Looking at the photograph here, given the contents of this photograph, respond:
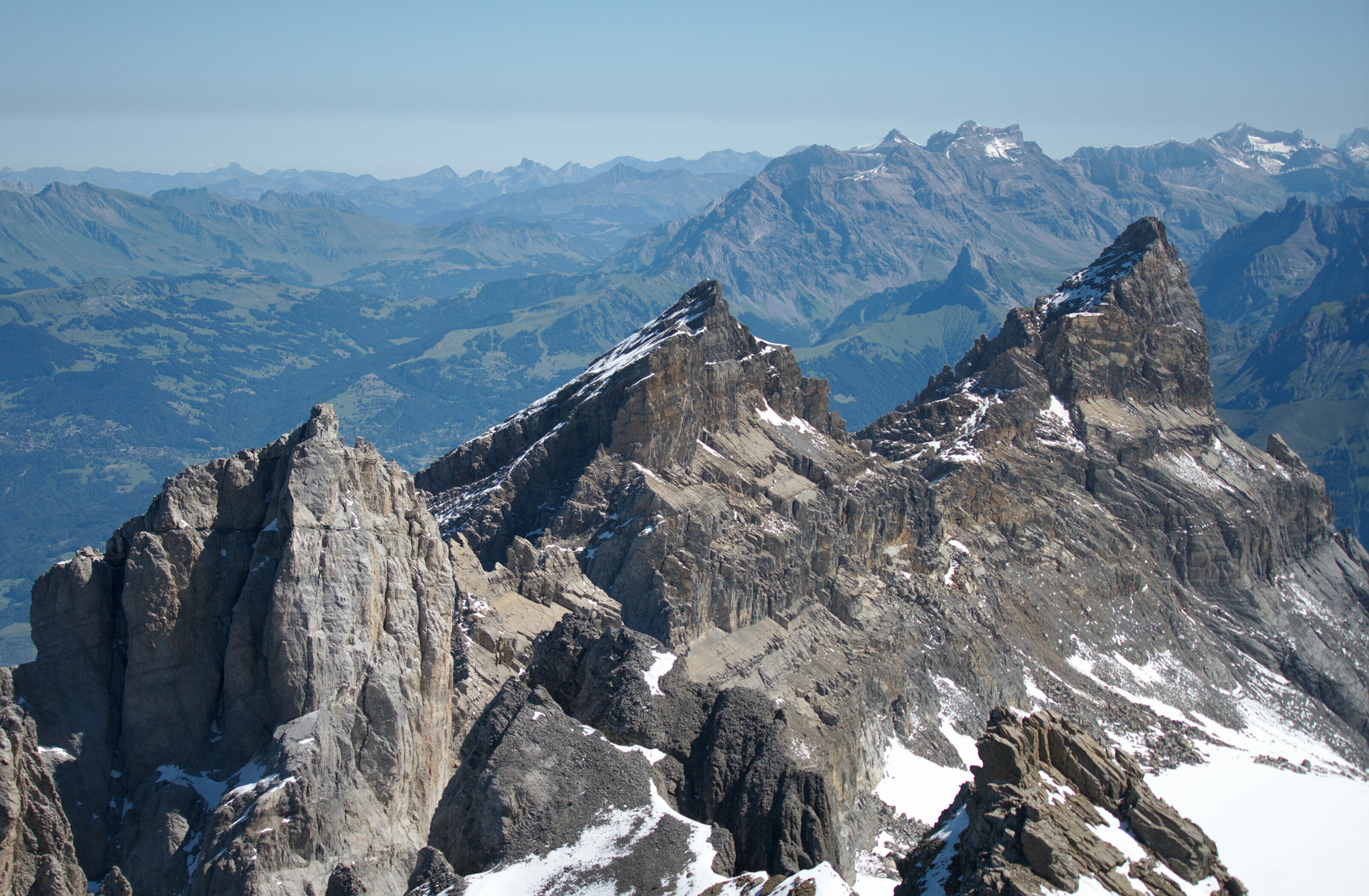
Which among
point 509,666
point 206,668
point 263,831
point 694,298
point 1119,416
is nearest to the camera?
point 263,831

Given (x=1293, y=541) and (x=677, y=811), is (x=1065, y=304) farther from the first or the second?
(x=677, y=811)

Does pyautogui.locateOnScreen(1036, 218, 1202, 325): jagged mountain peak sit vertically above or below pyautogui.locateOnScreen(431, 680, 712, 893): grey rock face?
above

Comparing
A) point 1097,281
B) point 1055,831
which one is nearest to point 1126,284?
point 1097,281

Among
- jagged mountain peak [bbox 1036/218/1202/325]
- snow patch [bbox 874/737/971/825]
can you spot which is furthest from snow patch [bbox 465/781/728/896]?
jagged mountain peak [bbox 1036/218/1202/325]

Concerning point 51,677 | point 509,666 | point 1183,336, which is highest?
point 1183,336

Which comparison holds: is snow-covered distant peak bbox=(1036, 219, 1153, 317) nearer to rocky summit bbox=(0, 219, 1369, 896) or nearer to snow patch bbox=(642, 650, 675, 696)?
rocky summit bbox=(0, 219, 1369, 896)

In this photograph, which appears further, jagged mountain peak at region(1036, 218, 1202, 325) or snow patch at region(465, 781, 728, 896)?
jagged mountain peak at region(1036, 218, 1202, 325)

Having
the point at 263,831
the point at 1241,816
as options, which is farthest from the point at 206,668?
the point at 1241,816
